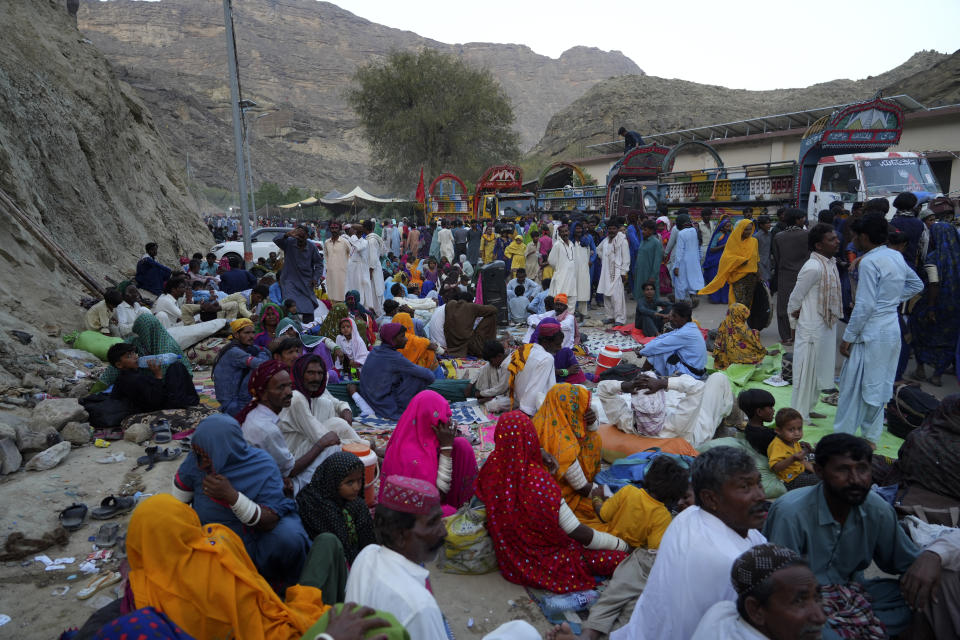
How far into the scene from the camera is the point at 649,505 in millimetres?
3053

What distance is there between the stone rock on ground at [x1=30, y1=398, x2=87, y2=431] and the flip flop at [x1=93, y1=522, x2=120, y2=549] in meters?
1.79

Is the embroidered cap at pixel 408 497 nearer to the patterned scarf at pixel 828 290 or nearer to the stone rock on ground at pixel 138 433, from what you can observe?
the stone rock on ground at pixel 138 433

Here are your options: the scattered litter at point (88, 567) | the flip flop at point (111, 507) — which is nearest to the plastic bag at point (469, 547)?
the scattered litter at point (88, 567)

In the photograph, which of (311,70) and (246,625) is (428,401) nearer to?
(246,625)

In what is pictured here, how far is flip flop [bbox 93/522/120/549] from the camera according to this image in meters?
3.47

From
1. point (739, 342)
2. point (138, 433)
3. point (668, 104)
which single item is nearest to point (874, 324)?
point (739, 342)

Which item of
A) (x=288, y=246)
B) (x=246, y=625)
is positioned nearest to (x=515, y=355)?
(x=246, y=625)

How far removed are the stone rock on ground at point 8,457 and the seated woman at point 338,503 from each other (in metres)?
2.78

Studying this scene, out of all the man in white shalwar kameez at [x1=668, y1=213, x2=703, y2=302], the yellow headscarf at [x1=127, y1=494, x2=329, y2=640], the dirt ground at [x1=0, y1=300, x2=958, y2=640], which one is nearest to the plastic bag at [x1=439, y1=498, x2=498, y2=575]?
the dirt ground at [x1=0, y1=300, x2=958, y2=640]

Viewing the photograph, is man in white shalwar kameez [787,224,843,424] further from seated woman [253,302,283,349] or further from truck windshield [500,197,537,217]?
truck windshield [500,197,537,217]

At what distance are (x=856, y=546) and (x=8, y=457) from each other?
17.2ft

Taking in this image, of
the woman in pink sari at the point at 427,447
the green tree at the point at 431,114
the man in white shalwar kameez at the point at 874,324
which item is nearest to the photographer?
the woman in pink sari at the point at 427,447

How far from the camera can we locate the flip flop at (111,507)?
3.78 metres

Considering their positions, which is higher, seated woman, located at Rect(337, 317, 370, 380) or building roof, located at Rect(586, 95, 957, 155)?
building roof, located at Rect(586, 95, 957, 155)
